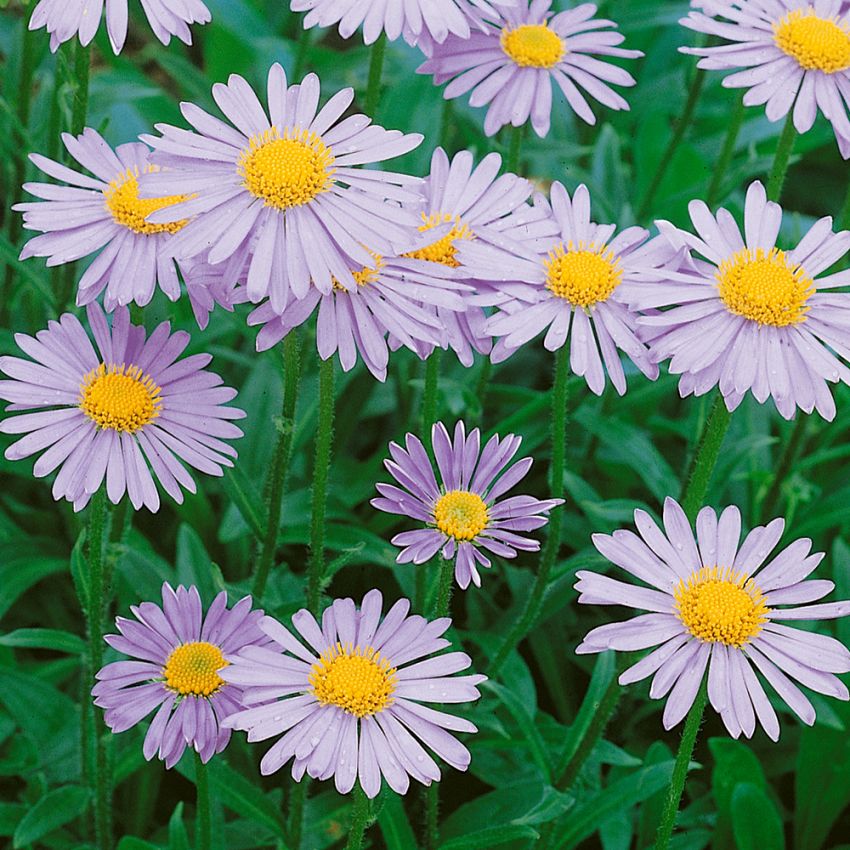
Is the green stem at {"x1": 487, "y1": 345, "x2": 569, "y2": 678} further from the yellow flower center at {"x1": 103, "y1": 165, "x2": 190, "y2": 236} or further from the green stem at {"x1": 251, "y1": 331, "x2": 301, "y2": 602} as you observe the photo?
the yellow flower center at {"x1": 103, "y1": 165, "x2": 190, "y2": 236}

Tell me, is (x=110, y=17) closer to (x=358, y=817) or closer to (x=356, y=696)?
(x=356, y=696)

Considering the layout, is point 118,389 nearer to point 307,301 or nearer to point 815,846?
point 307,301

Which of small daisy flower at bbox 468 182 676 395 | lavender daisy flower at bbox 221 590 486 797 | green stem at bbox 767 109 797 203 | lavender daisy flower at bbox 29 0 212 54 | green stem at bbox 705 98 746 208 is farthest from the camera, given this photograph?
green stem at bbox 705 98 746 208

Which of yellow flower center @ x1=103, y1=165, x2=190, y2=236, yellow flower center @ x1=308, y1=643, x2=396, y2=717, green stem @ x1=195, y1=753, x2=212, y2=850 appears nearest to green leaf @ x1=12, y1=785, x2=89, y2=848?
green stem @ x1=195, y1=753, x2=212, y2=850

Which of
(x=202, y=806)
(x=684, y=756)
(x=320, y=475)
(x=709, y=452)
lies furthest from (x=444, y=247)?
(x=202, y=806)

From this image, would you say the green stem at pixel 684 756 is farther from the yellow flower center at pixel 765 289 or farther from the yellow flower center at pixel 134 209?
the yellow flower center at pixel 134 209

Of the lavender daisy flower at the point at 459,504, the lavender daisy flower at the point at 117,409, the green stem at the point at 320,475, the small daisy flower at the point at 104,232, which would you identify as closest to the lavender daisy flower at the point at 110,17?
the small daisy flower at the point at 104,232
